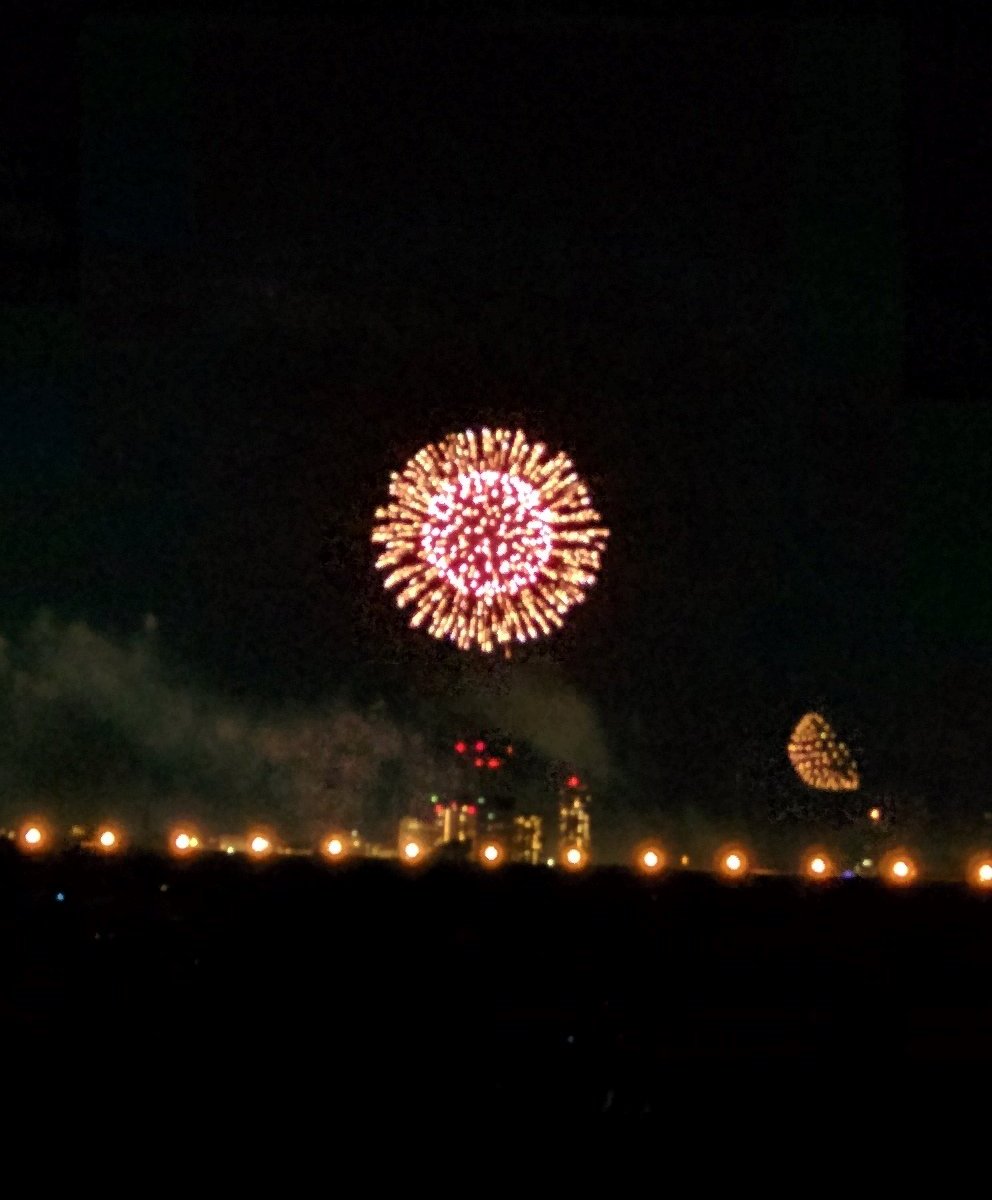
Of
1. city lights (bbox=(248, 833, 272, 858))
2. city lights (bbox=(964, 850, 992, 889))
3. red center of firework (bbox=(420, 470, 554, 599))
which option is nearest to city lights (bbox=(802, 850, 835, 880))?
city lights (bbox=(964, 850, 992, 889))

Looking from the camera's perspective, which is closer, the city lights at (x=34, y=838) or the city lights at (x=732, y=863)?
the city lights at (x=732, y=863)

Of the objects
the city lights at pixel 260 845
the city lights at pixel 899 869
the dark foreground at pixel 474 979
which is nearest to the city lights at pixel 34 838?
Answer: the dark foreground at pixel 474 979

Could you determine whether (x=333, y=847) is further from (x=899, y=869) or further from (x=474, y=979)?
(x=899, y=869)

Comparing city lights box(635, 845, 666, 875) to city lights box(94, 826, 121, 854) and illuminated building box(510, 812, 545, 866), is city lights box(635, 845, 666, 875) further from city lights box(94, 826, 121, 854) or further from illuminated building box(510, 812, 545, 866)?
illuminated building box(510, 812, 545, 866)

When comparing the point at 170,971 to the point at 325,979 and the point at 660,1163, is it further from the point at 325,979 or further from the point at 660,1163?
the point at 660,1163

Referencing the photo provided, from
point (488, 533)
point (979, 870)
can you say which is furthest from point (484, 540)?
point (979, 870)

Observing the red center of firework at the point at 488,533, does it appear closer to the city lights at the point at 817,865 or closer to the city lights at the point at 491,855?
the city lights at the point at 491,855
